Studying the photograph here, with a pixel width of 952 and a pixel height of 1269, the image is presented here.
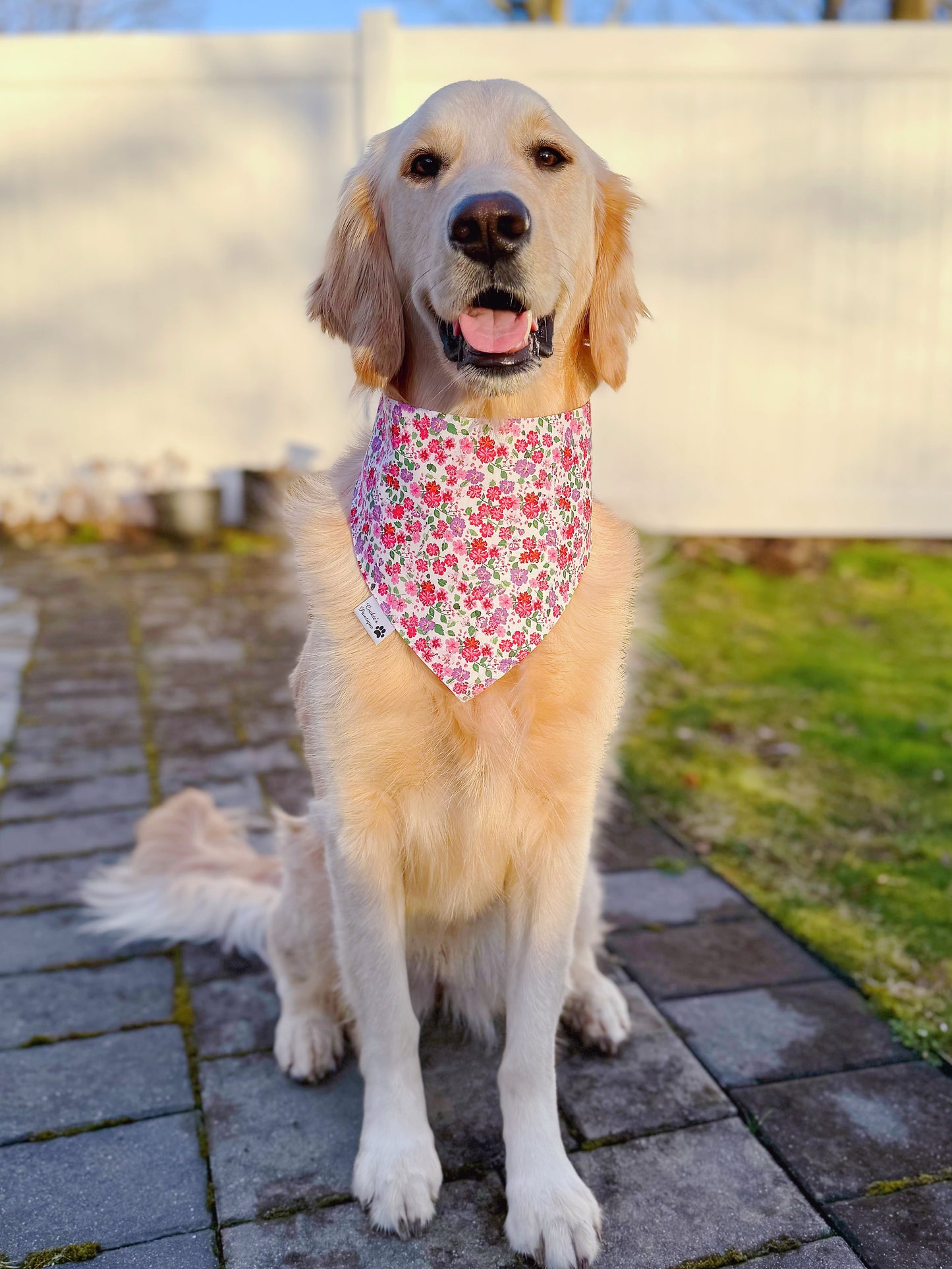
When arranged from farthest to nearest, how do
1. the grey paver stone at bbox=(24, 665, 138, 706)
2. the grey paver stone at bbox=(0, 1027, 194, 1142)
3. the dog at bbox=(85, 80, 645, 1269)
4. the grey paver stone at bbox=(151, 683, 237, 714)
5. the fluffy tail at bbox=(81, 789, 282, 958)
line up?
the grey paver stone at bbox=(24, 665, 138, 706) → the grey paver stone at bbox=(151, 683, 237, 714) → the fluffy tail at bbox=(81, 789, 282, 958) → the grey paver stone at bbox=(0, 1027, 194, 1142) → the dog at bbox=(85, 80, 645, 1269)

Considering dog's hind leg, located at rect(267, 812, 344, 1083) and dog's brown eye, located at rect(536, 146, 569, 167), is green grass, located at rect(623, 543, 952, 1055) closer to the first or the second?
dog's hind leg, located at rect(267, 812, 344, 1083)

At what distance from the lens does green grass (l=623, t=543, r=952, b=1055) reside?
2.70 metres

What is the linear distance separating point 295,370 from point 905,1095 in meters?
5.25

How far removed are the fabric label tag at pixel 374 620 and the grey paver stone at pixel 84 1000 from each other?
1055 millimetres

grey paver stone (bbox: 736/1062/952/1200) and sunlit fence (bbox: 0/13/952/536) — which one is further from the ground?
sunlit fence (bbox: 0/13/952/536)

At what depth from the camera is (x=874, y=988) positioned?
2.41 metres

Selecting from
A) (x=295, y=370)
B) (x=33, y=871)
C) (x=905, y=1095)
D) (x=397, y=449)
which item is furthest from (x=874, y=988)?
(x=295, y=370)

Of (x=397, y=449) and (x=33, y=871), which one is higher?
(x=397, y=449)

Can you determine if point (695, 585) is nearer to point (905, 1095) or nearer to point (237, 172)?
point (237, 172)

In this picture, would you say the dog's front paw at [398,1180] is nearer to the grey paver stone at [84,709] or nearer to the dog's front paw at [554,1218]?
the dog's front paw at [554,1218]

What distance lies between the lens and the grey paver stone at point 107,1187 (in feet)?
5.69

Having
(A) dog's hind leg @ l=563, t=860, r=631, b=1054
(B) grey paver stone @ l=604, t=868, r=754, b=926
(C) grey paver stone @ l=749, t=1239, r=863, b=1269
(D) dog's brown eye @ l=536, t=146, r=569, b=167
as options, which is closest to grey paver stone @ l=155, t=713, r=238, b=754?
(B) grey paver stone @ l=604, t=868, r=754, b=926

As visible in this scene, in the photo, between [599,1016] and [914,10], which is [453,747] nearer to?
[599,1016]

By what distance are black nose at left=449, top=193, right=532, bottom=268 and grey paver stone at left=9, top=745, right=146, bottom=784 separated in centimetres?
242
